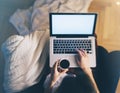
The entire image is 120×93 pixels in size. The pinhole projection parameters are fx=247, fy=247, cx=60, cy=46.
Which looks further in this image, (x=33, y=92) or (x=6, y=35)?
(x=6, y=35)

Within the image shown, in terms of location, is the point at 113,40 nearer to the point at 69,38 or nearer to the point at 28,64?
the point at 69,38

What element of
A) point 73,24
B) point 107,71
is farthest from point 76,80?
point 73,24

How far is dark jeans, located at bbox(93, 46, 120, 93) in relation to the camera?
1296 millimetres

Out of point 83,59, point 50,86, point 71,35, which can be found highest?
point 71,35

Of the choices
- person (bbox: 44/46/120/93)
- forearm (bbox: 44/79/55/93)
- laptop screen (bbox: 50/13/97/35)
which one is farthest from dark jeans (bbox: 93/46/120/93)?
forearm (bbox: 44/79/55/93)

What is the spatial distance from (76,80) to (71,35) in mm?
303

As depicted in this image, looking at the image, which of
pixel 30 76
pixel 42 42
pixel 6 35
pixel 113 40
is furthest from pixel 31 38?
pixel 113 40

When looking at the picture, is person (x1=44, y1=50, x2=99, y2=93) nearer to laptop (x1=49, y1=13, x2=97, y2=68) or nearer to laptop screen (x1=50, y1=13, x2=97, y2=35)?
laptop (x1=49, y1=13, x2=97, y2=68)

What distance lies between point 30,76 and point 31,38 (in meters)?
0.22

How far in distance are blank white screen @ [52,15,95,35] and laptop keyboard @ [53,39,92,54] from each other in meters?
0.06

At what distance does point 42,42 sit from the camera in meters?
1.42

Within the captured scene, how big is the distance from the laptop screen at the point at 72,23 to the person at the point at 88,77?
14 cm

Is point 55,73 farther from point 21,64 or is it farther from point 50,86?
point 21,64

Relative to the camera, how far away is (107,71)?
1385mm
